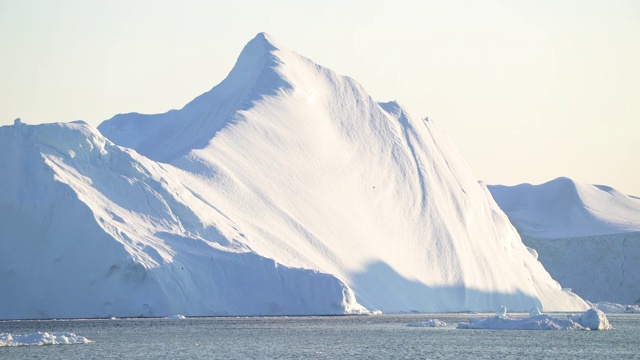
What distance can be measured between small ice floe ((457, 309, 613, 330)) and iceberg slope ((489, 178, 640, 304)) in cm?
5444

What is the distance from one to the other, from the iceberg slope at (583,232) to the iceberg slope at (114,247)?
5269cm

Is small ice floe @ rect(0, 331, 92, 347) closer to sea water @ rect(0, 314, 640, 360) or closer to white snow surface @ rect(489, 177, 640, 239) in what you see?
sea water @ rect(0, 314, 640, 360)

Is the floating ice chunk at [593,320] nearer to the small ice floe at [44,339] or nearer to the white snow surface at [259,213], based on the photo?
the white snow surface at [259,213]

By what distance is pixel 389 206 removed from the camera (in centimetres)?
10100

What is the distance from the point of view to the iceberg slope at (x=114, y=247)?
232 feet

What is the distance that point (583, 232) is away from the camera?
13150 centimetres

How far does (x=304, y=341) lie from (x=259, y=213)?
31933mm

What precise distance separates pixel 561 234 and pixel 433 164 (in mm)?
31082

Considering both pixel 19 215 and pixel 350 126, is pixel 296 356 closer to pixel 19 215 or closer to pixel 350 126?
pixel 19 215

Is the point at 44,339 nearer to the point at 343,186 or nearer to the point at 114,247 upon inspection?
the point at 114,247

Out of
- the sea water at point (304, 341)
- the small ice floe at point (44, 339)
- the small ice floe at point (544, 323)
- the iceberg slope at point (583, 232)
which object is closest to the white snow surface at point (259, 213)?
the sea water at point (304, 341)

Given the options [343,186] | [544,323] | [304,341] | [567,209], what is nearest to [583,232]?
[567,209]

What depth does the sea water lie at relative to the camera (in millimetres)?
50375

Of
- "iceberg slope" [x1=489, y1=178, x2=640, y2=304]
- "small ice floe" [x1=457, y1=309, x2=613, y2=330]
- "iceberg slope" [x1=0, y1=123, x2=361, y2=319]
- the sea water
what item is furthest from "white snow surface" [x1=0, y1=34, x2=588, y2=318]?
"iceberg slope" [x1=489, y1=178, x2=640, y2=304]
